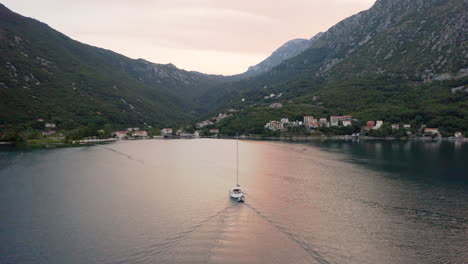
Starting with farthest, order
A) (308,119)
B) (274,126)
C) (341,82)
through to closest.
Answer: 1. (341,82)
2. (308,119)
3. (274,126)

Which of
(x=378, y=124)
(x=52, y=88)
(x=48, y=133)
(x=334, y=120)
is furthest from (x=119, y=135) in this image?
(x=378, y=124)

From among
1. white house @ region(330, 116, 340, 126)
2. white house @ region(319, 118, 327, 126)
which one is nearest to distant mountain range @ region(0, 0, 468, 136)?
white house @ region(319, 118, 327, 126)

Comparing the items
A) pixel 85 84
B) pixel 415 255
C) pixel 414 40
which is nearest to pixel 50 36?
pixel 85 84

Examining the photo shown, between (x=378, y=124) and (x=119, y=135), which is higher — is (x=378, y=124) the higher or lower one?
the higher one

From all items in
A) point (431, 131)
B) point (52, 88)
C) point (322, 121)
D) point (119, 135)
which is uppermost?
point (52, 88)

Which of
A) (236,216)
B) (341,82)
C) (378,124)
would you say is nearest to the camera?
(236,216)

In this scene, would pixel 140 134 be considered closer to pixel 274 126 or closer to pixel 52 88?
pixel 52 88

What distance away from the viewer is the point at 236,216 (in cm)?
2366

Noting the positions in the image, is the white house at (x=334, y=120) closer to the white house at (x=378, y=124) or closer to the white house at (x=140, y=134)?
the white house at (x=378, y=124)

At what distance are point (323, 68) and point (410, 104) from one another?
285 ft

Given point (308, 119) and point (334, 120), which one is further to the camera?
point (308, 119)

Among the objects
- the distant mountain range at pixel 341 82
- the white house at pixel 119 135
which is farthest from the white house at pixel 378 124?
the white house at pixel 119 135

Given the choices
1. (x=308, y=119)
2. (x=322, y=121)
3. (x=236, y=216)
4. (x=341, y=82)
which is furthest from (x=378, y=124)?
(x=236, y=216)

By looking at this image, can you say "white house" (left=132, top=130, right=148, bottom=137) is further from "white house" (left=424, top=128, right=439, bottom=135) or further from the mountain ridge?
"white house" (left=424, top=128, right=439, bottom=135)
